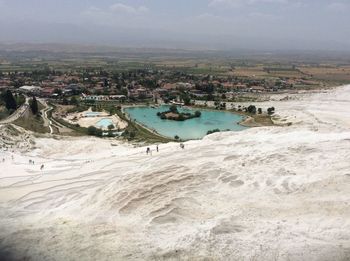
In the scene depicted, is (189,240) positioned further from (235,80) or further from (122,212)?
(235,80)

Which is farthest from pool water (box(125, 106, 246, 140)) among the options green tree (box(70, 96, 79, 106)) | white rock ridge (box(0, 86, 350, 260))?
white rock ridge (box(0, 86, 350, 260))

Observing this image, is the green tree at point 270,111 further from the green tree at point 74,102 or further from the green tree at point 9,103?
the green tree at point 9,103

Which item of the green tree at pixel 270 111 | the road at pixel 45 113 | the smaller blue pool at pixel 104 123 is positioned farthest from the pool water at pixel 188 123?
the road at pixel 45 113

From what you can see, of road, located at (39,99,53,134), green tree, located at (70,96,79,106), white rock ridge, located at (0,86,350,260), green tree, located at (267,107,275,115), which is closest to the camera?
white rock ridge, located at (0,86,350,260)

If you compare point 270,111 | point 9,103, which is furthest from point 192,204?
point 270,111

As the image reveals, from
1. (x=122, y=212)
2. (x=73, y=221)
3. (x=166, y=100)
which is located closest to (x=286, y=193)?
(x=122, y=212)

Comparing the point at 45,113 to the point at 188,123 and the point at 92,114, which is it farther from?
the point at 188,123

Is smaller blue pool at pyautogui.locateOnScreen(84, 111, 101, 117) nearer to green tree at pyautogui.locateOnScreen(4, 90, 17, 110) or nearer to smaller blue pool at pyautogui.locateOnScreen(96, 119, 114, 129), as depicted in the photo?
smaller blue pool at pyautogui.locateOnScreen(96, 119, 114, 129)
